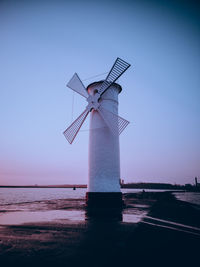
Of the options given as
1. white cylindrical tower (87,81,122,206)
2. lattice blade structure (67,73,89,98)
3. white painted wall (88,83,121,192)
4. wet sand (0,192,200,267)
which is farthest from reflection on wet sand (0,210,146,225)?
lattice blade structure (67,73,89,98)

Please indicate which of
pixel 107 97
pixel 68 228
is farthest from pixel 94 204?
pixel 107 97

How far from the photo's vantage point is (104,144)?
11.8m

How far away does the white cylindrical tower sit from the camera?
11.3 m

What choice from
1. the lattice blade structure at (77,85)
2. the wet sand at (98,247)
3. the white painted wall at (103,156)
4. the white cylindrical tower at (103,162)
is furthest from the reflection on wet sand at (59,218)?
the lattice blade structure at (77,85)

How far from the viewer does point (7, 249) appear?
350 centimetres

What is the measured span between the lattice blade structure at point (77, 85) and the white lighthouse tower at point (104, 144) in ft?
3.05

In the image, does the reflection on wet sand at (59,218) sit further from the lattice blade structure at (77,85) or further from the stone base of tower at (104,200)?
the lattice blade structure at (77,85)

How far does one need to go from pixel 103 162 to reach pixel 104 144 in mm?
1158

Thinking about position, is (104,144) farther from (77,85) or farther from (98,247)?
(98,247)

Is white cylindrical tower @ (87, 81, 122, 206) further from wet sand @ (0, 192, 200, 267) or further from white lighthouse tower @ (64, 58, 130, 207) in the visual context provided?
wet sand @ (0, 192, 200, 267)

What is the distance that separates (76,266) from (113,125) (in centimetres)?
951

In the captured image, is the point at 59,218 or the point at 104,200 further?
the point at 104,200

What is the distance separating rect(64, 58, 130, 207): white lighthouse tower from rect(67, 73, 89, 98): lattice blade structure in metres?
0.93

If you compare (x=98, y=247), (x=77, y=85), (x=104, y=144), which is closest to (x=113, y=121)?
(x=104, y=144)
